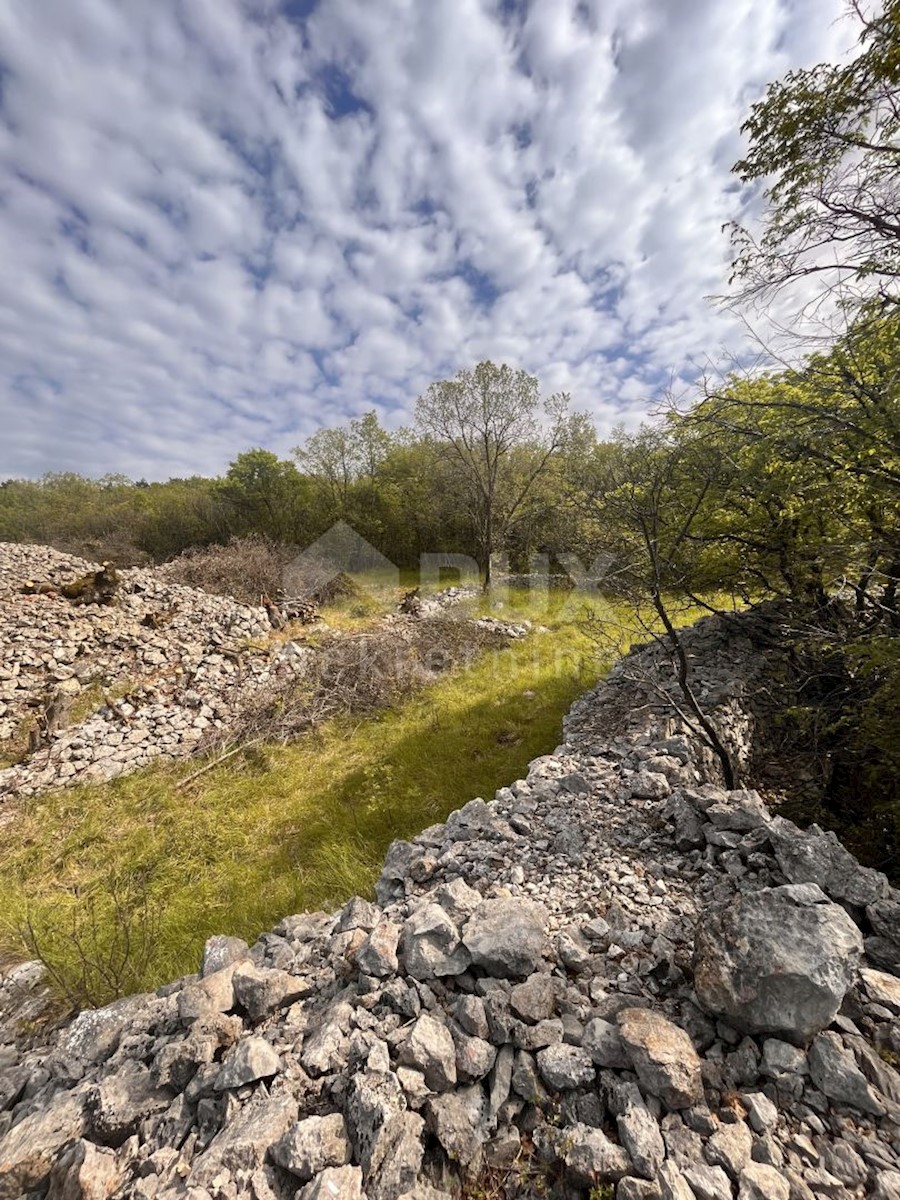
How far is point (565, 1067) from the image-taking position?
1586 millimetres

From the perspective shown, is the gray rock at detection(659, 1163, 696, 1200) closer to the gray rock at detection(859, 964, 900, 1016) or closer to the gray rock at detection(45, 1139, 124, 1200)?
the gray rock at detection(859, 964, 900, 1016)

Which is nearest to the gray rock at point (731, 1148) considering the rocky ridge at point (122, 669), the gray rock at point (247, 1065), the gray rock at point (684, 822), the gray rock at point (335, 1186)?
the gray rock at point (335, 1186)

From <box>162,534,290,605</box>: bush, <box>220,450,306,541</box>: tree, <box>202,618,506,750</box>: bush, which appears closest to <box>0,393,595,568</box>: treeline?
<box>220,450,306,541</box>: tree

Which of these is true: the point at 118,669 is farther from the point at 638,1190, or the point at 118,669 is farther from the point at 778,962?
the point at 778,962

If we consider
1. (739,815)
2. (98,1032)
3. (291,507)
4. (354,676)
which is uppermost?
(291,507)

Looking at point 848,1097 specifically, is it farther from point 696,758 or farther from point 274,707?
point 274,707

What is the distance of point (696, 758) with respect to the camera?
3.75m

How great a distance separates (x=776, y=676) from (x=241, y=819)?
6178 millimetres

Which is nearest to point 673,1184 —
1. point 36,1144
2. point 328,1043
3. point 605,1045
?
point 605,1045

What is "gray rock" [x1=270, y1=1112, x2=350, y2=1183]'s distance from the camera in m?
1.38

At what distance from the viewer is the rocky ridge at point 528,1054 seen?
4.52 feet

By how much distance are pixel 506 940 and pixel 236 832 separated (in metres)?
3.88

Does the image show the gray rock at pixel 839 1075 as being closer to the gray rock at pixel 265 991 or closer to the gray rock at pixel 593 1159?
the gray rock at pixel 593 1159

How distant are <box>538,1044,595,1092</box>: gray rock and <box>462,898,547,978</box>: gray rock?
0.32 meters
